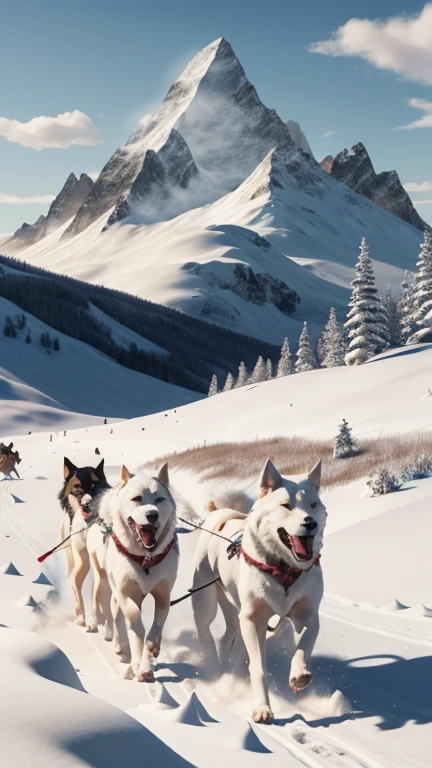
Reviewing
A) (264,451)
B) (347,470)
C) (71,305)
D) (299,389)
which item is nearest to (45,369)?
(71,305)

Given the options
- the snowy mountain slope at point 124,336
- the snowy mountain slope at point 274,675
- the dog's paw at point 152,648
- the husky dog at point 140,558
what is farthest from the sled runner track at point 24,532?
the snowy mountain slope at point 124,336

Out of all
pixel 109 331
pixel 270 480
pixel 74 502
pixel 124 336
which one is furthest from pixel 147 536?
pixel 124 336

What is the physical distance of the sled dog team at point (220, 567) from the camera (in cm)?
583

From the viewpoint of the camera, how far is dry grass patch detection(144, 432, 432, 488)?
1923 centimetres

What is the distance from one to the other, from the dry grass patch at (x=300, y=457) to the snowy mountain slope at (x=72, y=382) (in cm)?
5425

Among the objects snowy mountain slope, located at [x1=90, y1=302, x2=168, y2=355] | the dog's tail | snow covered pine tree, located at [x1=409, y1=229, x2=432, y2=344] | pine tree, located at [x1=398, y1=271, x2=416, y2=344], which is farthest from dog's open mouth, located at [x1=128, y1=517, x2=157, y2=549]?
snowy mountain slope, located at [x1=90, y1=302, x2=168, y2=355]

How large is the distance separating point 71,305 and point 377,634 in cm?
16569

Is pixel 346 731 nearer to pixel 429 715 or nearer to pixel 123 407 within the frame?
pixel 429 715

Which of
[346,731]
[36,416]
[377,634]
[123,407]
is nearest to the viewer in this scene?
[346,731]

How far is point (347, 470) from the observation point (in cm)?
1952

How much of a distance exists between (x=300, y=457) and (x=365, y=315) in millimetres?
25647

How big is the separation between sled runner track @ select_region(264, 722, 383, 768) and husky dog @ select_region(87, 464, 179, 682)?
1.53 m

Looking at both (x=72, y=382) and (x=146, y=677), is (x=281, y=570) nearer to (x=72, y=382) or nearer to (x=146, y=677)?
(x=146, y=677)

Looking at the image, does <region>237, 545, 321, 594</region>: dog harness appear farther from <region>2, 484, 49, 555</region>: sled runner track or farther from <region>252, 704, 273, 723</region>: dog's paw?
<region>2, 484, 49, 555</region>: sled runner track
